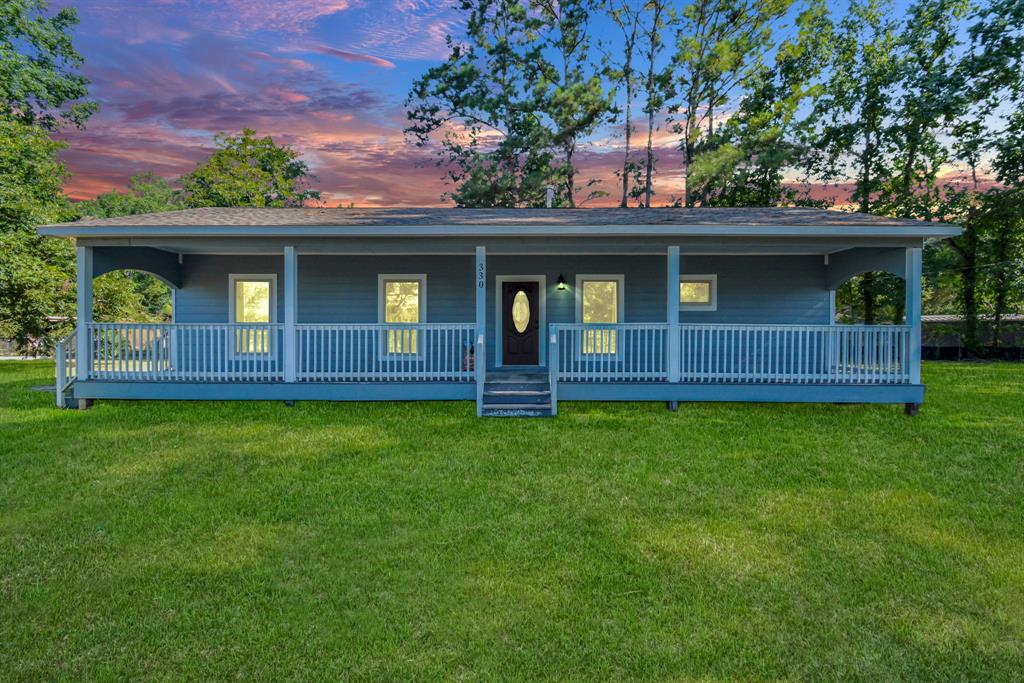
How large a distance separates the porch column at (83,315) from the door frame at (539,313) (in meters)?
6.97

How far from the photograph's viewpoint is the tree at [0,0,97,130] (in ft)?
58.0

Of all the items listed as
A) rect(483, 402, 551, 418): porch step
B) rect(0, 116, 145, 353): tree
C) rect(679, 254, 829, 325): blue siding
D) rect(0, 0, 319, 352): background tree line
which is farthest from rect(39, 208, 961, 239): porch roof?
rect(0, 0, 319, 352): background tree line

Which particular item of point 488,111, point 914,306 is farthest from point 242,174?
point 914,306

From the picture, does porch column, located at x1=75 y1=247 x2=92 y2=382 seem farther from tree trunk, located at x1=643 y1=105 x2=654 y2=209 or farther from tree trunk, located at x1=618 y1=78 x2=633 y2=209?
tree trunk, located at x1=643 y1=105 x2=654 y2=209

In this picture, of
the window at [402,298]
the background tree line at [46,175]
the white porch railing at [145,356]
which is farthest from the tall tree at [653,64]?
the white porch railing at [145,356]

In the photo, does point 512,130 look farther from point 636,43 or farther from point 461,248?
point 461,248

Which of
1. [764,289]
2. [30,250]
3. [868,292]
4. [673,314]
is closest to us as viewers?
[673,314]

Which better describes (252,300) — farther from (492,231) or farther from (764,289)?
(764,289)

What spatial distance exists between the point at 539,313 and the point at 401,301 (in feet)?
9.32

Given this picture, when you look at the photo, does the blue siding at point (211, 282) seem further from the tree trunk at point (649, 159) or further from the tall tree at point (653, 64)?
the tall tree at point (653, 64)

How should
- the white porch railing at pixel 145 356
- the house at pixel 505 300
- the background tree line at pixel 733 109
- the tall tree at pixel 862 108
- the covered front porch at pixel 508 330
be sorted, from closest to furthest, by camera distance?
the house at pixel 505 300
the covered front porch at pixel 508 330
the white porch railing at pixel 145 356
the background tree line at pixel 733 109
the tall tree at pixel 862 108

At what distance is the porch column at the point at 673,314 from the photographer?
910cm

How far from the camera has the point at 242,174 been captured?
90.2 ft

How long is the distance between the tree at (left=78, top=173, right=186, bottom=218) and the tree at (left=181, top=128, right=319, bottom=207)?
53.4ft
